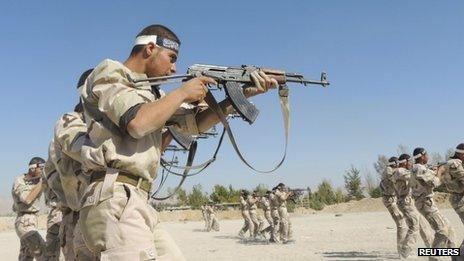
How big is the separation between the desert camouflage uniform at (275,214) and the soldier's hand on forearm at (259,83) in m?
14.1

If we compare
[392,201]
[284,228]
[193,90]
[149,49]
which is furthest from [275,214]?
[193,90]

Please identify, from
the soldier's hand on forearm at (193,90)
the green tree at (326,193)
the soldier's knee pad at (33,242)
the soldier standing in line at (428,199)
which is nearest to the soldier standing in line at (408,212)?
the soldier standing in line at (428,199)

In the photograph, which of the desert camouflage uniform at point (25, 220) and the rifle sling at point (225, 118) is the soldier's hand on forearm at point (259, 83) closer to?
the rifle sling at point (225, 118)

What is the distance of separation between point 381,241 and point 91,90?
13.0 metres

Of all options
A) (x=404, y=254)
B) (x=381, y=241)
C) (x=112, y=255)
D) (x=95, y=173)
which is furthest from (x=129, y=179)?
(x=381, y=241)

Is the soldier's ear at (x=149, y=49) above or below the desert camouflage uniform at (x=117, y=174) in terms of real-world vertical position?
above

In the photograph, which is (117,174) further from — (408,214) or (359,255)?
(359,255)

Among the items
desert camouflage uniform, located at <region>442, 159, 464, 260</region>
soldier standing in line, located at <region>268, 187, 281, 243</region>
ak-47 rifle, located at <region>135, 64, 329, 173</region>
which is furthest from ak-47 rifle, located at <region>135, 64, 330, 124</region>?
soldier standing in line, located at <region>268, 187, 281, 243</region>

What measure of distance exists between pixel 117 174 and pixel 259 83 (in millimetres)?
1158

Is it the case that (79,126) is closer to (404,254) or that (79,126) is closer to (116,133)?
(116,133)

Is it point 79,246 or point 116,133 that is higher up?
point 116,133

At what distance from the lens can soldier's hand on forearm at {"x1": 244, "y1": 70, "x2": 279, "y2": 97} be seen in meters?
3.32

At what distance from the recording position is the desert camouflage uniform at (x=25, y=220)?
7.63 meters

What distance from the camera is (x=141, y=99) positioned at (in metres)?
2.66
